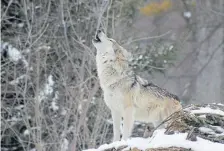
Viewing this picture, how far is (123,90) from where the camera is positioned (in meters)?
8.39

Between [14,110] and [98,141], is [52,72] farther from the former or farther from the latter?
[98,141]

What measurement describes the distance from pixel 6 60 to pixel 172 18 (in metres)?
9.76

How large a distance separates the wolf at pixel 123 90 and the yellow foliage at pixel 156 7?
16154mm

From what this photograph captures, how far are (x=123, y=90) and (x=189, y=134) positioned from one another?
4652 mm

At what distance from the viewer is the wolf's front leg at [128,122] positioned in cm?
808

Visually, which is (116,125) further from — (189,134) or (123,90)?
(189,134)

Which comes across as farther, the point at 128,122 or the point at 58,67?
the point at 58,67

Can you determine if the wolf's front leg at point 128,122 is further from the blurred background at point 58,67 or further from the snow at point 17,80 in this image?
the snow at point 17,80

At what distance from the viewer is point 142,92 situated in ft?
27.9

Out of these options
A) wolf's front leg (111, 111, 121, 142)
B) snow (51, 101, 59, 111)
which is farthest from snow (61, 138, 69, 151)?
wolf's front leg (111, 111, 121, 142)

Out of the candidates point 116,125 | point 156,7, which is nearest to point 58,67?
point 156,7

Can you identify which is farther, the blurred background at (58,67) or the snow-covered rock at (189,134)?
the blurred background at (58,67)

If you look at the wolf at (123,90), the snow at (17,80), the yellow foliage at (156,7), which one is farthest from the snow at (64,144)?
the yellow foliage at (156,7)

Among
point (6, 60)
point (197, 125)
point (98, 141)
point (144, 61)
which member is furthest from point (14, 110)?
point (197, 125)
